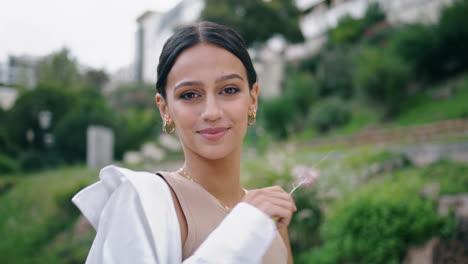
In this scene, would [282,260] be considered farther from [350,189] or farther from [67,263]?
[67,263]

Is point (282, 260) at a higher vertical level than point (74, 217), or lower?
higher

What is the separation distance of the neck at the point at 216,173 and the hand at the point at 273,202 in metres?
0.30

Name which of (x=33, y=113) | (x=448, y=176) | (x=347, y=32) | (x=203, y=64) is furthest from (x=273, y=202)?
(x=347, y=32)

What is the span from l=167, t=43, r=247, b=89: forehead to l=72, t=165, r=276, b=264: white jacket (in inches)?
13.2

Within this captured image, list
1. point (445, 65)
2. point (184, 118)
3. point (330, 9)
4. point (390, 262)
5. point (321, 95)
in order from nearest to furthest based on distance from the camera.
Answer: point (184, 118) → point (390, 262) → point (445, 65) → point (321, 95) → point (330, 9)

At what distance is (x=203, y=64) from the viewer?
1.39 meters

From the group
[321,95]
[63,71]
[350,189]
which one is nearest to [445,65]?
[321,95]

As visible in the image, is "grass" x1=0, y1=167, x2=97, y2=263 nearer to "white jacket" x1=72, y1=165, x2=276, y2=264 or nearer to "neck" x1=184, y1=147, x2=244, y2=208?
"neck" x1=184, y1=147, x2=244, y2=208

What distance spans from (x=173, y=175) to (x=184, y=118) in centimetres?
20

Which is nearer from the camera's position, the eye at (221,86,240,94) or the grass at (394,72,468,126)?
the eye at (221,86,240,94)

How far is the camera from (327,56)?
26.4m

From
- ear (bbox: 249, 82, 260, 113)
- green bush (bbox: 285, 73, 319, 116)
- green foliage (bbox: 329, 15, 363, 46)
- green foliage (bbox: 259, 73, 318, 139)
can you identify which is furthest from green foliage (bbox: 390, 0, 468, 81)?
ear (bbox: 249, 82, 260, 113)

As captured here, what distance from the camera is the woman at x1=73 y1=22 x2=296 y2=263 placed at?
3.72 ft

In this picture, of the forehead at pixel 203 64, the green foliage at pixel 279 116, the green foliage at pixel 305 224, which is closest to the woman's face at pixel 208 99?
the forehead at pixel 203 64
